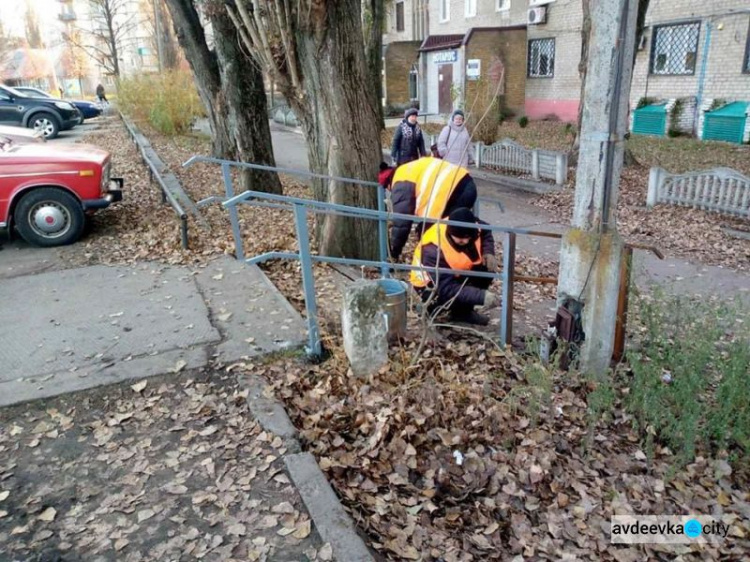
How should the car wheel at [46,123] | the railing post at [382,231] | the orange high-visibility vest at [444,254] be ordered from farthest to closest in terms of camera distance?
1. the car wheel at [46,123]
2. the railing post at [382,231]
3. the orange high-visibility vest at [444,254]

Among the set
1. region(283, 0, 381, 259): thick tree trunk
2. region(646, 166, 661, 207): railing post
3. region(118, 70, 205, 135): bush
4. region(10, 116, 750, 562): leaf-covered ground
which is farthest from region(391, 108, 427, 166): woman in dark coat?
region(118, 70, 205, 135): bush

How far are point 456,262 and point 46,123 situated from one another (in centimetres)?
1992

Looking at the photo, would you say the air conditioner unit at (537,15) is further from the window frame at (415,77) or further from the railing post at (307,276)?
the railing post at (307,276)

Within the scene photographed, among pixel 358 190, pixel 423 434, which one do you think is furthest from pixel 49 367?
pixel 358 190

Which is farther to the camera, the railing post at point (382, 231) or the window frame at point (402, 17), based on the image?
the window frame at point (402, 17)

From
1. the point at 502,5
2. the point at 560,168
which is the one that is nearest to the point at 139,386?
the point at 560,168

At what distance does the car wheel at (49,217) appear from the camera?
7.32 meters

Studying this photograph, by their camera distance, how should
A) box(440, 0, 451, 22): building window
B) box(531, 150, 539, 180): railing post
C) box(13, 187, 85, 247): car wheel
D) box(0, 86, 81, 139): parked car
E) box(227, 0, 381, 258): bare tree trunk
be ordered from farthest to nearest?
box(440, 0, 451, 22): building window < box(0, 86, 81, 139): parked car < box(531, 150, 539, 180): railing post < box(13, 187, 85, 247): car wheel < box(227, 0, 381, 258): bare tree trunk

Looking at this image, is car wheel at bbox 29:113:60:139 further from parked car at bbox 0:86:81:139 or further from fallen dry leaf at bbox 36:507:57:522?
fallen dry leaf at bbox 36:507:57:522

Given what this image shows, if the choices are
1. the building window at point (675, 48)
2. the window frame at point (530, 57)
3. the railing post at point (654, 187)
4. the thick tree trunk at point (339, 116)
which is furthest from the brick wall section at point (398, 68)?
the thick tree trunk at point (339, 116)

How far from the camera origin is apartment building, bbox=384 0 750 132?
17.6 meters

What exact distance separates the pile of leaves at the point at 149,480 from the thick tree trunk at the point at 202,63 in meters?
7.79

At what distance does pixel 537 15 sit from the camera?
25.0m

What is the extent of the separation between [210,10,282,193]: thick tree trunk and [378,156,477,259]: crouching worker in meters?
4.91
